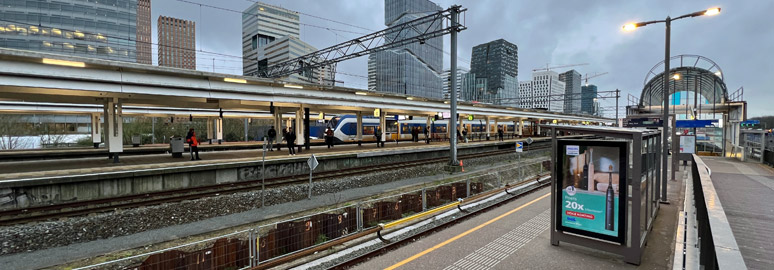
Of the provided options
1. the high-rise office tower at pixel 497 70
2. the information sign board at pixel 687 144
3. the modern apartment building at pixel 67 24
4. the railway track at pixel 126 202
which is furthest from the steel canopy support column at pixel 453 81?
the modern apartment building at pixel 67 24

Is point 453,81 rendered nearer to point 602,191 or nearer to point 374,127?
point 602,191

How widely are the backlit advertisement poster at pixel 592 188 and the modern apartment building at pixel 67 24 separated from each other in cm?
5528

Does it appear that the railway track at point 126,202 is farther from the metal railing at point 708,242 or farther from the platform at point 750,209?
the platform at point 750,209

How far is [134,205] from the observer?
37.5 ft

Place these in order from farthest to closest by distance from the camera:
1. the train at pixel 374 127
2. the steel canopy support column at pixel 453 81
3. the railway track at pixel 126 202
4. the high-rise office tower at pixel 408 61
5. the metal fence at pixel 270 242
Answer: the high-rise office tower at pixel 408 61, the train at pixel 374 127, the steel canopy support column at pixel 453 81, the railway track at pixel 126 202, the metal fence at pixel 270 242

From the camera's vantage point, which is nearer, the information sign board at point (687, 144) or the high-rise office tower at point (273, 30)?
the information sign board at point (687, 144)

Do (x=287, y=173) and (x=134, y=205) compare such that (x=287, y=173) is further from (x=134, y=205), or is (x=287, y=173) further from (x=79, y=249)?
(x=79, y=249)

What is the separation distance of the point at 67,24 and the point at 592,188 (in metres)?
77.1

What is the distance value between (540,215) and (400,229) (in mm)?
4475

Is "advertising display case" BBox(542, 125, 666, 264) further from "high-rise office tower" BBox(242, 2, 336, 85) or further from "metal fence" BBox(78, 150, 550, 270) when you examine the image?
"high-rise office tower" BBox(242, 2, 336, 85)

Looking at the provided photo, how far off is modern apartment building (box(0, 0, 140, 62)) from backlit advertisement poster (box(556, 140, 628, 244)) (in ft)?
181

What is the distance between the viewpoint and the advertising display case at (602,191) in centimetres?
606

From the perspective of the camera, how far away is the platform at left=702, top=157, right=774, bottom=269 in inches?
243

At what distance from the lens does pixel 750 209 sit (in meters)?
9.25
